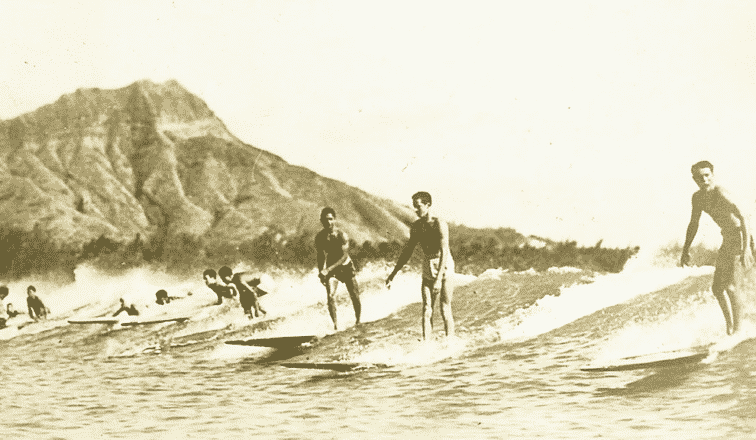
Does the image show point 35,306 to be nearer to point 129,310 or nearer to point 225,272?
point 129,310

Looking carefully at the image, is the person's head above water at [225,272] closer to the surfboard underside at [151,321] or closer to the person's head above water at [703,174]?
the surfboard underside at [151,321]

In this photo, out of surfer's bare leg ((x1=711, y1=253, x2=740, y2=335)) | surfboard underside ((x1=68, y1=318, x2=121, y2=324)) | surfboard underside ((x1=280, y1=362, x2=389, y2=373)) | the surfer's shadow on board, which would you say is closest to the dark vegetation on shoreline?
surfboard underside ((x1=68, y1=318, x2=121, y2=324))

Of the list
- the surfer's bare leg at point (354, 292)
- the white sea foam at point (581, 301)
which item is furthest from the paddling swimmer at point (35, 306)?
the white sea foam at point (581, 301)

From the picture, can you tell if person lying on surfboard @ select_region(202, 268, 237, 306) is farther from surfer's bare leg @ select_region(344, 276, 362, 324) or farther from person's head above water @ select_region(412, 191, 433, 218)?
person's head above water @ select_region(412, 191, 433, 218)

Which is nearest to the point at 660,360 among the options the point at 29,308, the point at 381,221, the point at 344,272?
the point at 381,221

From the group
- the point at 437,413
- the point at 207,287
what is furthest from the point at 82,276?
the point at 437,413
